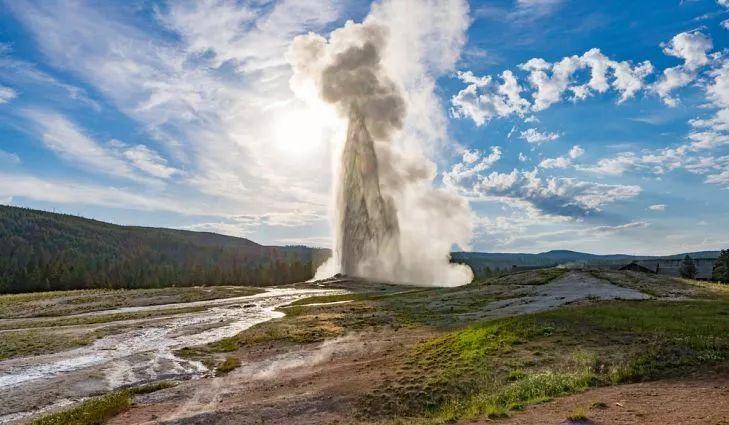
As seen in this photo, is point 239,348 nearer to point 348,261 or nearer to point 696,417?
point 696,417

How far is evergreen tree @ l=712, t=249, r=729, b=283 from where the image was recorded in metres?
91.3

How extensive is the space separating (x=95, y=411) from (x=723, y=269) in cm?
11117

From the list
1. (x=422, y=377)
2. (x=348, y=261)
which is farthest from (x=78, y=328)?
(x=348, y=261)

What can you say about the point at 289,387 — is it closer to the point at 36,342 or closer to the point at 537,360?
the point at 537,360

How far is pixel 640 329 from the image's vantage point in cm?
2658

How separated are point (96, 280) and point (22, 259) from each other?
96.2 metres

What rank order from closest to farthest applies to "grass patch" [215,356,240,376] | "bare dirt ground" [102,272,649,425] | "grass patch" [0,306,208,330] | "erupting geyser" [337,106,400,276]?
"bare dirt ground" [102,272,649,425] < "grass patch" [215,356,240,376] < "grass patch" [0,306,208,330] < "erupting geyser" [337,106,400,276]

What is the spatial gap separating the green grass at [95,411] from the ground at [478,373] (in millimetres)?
623

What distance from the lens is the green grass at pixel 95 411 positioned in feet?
65.5

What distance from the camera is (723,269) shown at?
92.3 m

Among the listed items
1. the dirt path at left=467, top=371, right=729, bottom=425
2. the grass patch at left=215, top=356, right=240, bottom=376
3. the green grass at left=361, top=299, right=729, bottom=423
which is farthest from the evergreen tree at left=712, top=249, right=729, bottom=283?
the grass patch at left=215, top=356, right=240, bottom=376

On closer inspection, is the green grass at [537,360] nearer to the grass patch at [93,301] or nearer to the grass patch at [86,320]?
the grass patch at [86,320]

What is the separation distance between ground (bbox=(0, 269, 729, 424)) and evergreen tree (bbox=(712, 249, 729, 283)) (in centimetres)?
6800

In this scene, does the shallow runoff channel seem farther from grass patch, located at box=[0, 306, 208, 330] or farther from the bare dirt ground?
grass patch, located at box=[0, 306, 208, 330]
